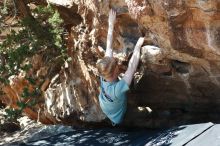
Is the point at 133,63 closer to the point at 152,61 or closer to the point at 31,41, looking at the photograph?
the point at 152,61

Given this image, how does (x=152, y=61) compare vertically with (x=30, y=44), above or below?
below

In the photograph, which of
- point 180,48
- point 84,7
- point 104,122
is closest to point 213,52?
point 180,48

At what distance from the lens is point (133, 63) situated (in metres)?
4.86

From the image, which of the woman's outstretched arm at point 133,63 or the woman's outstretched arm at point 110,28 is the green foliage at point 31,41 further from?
the woman's outstretched arm at point 133,63

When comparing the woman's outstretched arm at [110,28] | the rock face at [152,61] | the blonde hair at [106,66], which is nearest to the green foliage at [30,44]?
the rock face at [152,61]

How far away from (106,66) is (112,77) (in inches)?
9.0

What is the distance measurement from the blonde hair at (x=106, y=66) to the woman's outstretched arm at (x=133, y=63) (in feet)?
0.57

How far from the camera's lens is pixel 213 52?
424cm

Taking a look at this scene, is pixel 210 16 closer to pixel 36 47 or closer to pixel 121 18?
pixel 121 18

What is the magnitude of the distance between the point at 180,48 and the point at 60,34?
2457mm

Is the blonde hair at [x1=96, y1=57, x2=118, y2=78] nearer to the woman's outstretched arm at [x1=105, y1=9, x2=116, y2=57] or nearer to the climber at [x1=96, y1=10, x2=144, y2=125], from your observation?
the climber at [x1=96, y1=10, x2=144, y2=125]

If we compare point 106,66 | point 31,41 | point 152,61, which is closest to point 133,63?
point 152,61

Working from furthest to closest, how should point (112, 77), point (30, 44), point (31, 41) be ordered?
point (30, 44), point (31, 41), point (112, 77)

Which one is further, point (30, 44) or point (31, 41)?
point (30, 44)
